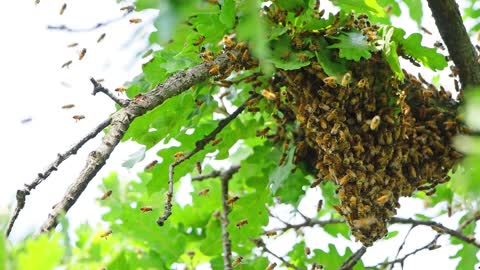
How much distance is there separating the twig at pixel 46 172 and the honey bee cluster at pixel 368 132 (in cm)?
105

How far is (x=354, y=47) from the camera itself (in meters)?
3.04

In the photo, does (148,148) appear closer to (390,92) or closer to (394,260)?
(390,92)

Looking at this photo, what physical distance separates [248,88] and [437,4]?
1.07 metres

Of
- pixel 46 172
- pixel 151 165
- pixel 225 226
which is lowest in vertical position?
pixel 46 172

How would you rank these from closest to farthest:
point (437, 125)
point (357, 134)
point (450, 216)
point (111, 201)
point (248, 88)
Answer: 1. point (357, 134)
2. point (437, 125)
3. point (248, 88)
4. point (450, 216)
5. point (111, 201)

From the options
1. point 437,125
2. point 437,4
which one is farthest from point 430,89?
point 437,4

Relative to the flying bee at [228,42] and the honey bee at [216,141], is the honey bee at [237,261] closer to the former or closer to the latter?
the honey bee at [216,141]

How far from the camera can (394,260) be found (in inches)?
156

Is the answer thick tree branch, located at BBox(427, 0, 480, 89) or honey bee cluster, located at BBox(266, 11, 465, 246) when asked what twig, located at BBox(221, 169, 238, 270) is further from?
thick tree branch, located at BBox(427, 0, 480, 89)

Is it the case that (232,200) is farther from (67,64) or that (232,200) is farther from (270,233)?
(67,64)

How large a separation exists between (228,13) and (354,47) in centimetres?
56

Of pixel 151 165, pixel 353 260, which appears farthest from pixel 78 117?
pixel 353 260

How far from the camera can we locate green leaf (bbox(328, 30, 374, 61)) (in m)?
3.04

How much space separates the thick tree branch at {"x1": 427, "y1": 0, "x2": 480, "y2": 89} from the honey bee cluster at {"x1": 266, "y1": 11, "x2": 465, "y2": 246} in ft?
0.74
